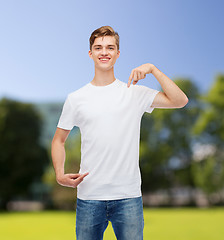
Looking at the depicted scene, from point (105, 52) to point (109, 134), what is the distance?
741mm

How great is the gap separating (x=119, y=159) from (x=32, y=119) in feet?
92.2

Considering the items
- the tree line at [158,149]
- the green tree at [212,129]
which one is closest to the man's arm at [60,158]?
the tree line at [158,149]

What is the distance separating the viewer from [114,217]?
9.52 feet

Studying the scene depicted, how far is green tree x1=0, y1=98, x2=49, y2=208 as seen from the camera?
28.2 meters

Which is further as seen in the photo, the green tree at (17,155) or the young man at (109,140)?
the green tree at (17,155)

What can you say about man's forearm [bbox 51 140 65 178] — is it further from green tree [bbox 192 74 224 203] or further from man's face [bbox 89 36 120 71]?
green tree [bbox 192 74 224 203]

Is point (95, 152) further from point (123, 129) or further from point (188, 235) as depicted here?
point (188, 235)

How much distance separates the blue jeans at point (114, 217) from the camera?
287 centimetres

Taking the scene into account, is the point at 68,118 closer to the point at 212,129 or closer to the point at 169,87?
the point at 169,87

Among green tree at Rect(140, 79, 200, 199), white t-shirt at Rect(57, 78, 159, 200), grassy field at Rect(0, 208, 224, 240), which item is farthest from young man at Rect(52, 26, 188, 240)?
green tree at Rect(140, 79, 200, 199)

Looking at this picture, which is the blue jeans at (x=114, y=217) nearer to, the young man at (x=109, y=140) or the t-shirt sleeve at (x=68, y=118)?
the young man at (x=109, y=140)

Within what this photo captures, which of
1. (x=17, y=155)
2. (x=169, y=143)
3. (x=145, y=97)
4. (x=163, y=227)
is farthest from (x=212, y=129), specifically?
(x=145, y=97)

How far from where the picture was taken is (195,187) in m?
26.6

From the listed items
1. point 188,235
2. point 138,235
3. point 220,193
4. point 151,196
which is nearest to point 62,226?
point 188,235
